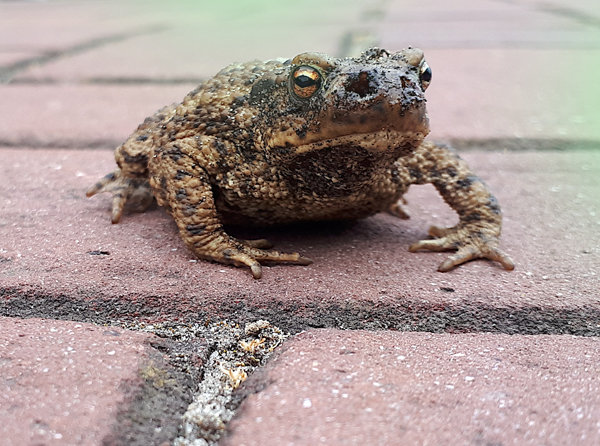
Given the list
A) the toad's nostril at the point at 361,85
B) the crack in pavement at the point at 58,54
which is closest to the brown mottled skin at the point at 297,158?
the toad's nostril at the point at 361,85

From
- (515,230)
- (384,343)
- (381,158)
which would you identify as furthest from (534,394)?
(515,230)

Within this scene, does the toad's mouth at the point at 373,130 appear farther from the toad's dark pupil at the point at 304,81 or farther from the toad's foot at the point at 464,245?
the toad's foot at the point at 464,245

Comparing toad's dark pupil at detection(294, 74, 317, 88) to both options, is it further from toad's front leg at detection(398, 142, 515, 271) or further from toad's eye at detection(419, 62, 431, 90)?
toad's front leg at detection(398, 142, 515, 271)

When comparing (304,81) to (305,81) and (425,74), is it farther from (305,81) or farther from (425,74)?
(425,74)

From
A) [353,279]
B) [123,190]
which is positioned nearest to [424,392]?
[353,279]

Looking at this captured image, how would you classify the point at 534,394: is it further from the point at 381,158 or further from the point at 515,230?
the point at 515,230

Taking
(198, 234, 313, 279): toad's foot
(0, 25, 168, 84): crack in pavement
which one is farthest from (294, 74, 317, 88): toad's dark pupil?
(0, 25, 168, 84): crack in pavement
